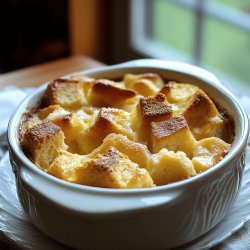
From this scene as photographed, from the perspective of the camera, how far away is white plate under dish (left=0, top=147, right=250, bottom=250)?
0.79 m

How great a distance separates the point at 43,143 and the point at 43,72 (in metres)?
0.65

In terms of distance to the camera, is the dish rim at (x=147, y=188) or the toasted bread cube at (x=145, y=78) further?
the toasted bread cube at (x=145, y=78)

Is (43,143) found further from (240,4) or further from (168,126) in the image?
(240,4)

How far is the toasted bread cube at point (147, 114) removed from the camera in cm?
87

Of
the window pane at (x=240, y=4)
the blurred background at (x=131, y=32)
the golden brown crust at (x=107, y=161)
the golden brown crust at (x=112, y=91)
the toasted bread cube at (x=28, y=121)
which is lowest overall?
the blurred background at (x=131, y=32)

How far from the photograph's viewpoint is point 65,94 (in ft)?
3.23

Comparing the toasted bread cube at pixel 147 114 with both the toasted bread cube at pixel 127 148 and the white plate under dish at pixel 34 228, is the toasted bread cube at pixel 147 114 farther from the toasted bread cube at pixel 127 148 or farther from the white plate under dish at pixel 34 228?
the white plate under dish at pixel 34 228

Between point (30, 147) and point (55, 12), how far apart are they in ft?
6.05

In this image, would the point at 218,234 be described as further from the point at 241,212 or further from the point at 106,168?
the point at 106,168

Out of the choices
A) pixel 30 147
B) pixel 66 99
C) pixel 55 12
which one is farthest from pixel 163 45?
pixel 30 147

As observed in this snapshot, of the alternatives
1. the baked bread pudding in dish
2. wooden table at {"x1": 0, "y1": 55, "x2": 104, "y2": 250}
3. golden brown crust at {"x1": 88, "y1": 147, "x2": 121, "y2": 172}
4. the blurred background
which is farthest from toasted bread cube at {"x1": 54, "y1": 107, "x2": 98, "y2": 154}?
the blurred background

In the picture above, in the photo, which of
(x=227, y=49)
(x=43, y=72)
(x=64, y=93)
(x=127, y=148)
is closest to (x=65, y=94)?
(x=64, y=93)

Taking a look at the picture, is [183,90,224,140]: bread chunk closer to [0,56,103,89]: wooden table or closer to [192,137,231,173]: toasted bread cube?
[192,137,231,173]: toasted bread cube

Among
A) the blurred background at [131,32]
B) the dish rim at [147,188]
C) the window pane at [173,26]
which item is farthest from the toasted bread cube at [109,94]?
the window pane at [173,26]
